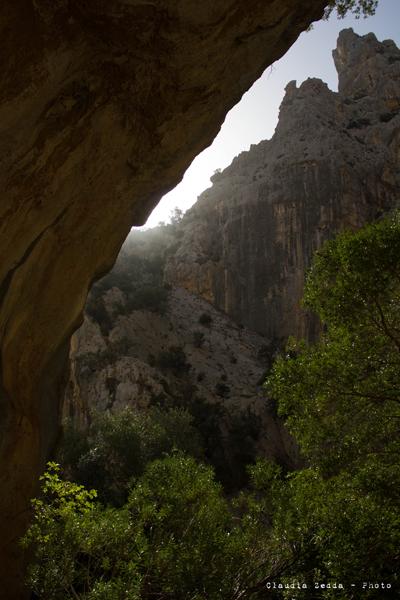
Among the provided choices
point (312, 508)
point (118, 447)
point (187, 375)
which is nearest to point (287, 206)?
point (187, 375)

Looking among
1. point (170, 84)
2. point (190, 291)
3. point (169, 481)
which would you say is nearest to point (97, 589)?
point (169, 481)

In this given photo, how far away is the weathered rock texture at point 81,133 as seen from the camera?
25.2 ft

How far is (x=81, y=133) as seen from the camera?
8867mm

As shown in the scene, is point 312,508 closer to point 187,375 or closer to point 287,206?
point 187,375

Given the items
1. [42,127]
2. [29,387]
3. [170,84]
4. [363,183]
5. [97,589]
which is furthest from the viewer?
[363,183]

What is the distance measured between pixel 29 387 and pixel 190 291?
1408 inches

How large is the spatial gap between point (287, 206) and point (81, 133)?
38984 millimetres

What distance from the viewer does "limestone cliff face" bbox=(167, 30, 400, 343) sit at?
4456 centimetres

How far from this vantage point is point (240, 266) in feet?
153

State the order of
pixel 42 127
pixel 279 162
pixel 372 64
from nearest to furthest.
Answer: pixel 42 127
pixel 279 162
pixel 372 64

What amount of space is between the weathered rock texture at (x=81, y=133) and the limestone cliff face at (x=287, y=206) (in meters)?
31.6

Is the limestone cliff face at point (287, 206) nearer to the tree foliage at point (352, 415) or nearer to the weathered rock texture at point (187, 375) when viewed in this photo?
the weathered rock texture at point (187, 375)

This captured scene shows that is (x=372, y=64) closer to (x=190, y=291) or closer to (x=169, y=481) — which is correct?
(x=190, y=291)

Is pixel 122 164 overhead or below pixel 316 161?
below
